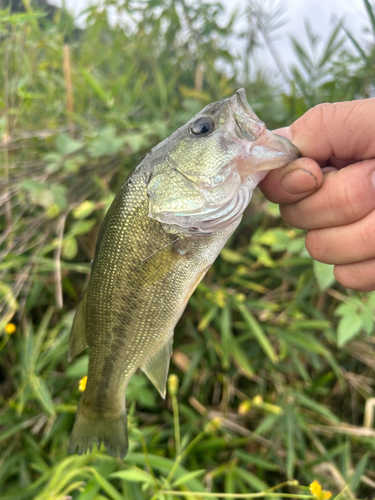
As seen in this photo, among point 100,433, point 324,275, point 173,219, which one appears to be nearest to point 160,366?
point 100,433

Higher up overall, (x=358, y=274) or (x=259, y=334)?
(x=358, y=274)

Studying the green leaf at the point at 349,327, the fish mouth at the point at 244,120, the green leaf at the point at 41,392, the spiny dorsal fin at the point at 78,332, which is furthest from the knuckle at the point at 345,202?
the green leaf at the point at 41,392

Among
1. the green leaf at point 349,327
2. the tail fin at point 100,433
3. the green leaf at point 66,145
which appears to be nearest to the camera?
the tail fin at point 100,433

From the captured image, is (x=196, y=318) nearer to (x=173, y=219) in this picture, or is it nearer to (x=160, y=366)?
(x=160, y=366)

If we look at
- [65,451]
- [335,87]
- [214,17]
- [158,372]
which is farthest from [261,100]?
[65,451]

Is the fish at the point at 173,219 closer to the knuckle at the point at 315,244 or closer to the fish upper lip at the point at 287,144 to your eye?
the fish upper lip at the point at 287,144

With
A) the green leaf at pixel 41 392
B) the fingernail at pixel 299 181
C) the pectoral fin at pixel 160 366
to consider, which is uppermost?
the fingernail at pixel 299 181
